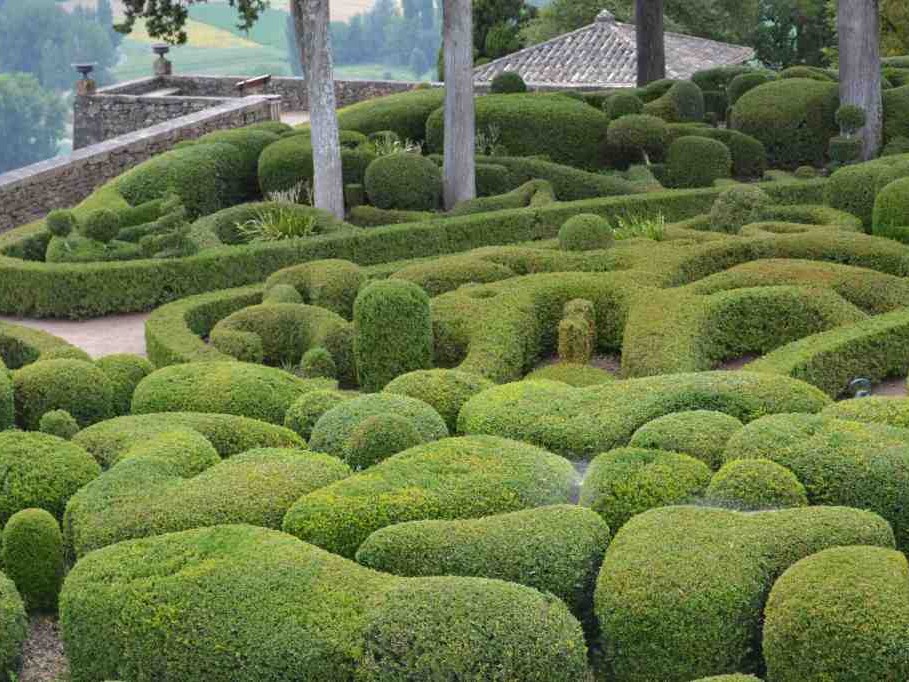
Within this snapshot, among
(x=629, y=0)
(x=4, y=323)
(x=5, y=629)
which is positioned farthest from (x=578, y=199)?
(x=629, y=0)

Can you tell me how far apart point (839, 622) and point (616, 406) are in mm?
3254

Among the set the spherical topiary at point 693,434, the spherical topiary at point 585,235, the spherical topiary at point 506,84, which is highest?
the spherical topiary at point 506,84

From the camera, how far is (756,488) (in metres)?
7.75

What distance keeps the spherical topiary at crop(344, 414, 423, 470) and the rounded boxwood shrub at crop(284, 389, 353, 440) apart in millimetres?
1191

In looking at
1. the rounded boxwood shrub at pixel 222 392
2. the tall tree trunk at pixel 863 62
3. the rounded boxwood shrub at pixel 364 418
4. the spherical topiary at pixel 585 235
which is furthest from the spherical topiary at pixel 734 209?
the rounded boxwood shrub at pixel 364 418

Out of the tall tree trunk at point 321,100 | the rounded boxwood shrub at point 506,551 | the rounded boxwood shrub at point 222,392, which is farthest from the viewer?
the tall tree trunk at point 321,100

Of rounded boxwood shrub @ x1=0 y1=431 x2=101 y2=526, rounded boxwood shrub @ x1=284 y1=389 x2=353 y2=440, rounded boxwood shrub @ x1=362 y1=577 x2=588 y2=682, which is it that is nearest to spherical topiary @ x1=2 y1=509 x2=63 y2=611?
rounded boxwood shrub @ x1=0 y1=431 x2=101 y2=526

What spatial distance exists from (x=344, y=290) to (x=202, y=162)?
557 centimetres

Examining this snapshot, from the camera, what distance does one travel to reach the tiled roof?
2850cm

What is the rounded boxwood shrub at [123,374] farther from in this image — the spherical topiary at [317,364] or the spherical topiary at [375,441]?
the spherical topiary at [375,441]

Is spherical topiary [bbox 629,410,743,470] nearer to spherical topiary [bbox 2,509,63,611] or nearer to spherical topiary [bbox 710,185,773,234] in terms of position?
spherical topiary [bbox 2,509,63,611]

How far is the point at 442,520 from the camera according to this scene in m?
7.66

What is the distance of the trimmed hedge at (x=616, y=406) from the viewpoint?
927 cm

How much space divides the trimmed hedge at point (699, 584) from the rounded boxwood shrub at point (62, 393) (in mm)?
4965
